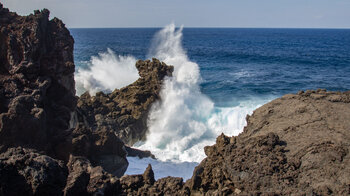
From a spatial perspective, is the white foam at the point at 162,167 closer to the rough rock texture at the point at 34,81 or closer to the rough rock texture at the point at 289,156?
the rough rock texture at the point at 34,81

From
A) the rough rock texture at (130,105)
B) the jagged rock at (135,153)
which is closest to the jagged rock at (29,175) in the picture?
the jagged rock at (135,153)

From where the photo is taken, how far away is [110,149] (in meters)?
7.76

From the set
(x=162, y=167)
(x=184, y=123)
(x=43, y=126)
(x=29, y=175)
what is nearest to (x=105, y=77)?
(x=184, y=123)

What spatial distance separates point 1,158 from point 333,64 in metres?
38.6

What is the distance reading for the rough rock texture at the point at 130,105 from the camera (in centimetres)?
1373

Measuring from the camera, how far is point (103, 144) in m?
7.53

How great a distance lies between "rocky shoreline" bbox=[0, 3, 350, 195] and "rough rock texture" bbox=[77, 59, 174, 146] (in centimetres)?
412

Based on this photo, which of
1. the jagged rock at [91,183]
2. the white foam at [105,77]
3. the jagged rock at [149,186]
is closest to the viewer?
the jagged rock at [91,183]

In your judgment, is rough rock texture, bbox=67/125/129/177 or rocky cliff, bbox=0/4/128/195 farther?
rough rock texture, bbox=67/125/129/177

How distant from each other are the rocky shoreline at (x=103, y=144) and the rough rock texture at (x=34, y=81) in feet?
0.07

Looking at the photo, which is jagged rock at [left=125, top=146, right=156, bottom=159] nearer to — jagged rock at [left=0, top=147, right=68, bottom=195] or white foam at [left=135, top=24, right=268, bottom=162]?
white foam at [left=135, top=24, right=268, bottom=162]

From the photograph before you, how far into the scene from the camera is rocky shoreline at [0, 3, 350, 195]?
179 inches

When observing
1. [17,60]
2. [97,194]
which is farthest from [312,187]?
[17,60]

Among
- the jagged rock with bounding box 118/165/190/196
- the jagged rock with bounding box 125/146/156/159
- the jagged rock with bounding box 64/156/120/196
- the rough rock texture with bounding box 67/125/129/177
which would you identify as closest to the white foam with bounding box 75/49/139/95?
the jagged rock with bounding box 125/146/156/159
